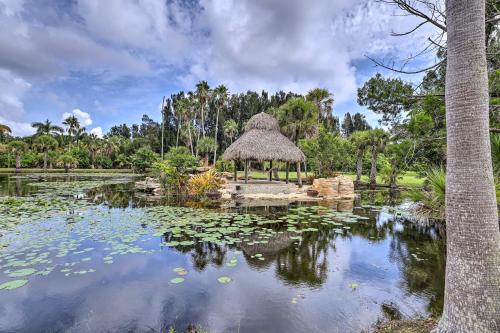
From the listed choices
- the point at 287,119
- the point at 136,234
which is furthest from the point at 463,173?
the point at 287,119

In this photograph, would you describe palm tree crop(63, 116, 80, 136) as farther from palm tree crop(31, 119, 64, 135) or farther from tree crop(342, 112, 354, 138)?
tree crop(342, 112, 354, 138)

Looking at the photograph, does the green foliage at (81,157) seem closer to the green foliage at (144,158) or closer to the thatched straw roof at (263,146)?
the green foliage at (144,158)

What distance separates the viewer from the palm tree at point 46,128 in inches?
1731

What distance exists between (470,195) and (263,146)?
14004mm

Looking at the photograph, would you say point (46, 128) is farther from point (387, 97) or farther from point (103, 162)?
point (387, 97)

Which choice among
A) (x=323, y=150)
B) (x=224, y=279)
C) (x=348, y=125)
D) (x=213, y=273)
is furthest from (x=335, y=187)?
(x=348, y=125)

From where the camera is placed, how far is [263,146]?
52.4 ft

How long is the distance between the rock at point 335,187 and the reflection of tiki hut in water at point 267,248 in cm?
833

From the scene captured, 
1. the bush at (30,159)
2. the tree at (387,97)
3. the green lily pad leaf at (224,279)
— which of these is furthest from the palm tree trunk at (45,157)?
the tree at (387,97)

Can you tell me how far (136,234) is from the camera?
666 centimetres

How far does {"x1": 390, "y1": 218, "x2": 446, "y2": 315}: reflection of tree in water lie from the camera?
12.7 feet

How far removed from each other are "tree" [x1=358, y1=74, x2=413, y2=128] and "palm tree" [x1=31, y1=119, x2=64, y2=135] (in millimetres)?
52898

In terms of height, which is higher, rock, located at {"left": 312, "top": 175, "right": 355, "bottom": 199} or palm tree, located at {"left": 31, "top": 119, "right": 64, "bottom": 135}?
palm tree, located at {"left": 31, "top": 119, "right": 64, "bottom": 135}

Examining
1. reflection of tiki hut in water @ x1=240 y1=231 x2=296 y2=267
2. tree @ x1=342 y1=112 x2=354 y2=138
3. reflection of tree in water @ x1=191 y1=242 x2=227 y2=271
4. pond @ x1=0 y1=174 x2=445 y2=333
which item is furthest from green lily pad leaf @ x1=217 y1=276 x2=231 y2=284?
tree @ x1=342 y1=112 x2=354 y2=138
